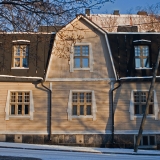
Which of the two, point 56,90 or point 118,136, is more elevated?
point 56,90

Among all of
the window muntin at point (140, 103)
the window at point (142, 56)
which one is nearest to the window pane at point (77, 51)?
the window at point (142, 56)

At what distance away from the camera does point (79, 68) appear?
20984 millimetres

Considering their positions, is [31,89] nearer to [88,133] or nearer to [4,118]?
[4,118]

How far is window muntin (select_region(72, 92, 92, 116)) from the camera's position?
20.8m

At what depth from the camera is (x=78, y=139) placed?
20.3 meters

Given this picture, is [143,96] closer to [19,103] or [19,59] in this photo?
[19,103]

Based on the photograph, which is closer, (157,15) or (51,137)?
(51,137)

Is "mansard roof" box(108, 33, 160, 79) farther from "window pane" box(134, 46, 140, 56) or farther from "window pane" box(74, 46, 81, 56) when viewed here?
"window pane" box(74, 46, 81, 56)

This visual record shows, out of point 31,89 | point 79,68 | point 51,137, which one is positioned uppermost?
point 79,68

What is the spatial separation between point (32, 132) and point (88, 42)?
6983 millimetres

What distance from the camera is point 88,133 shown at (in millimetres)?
20375

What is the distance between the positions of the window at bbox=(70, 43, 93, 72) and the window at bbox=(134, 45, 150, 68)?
3.13m

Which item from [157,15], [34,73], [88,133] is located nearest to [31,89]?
[34,73]

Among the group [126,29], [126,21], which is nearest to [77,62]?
[126,29]
